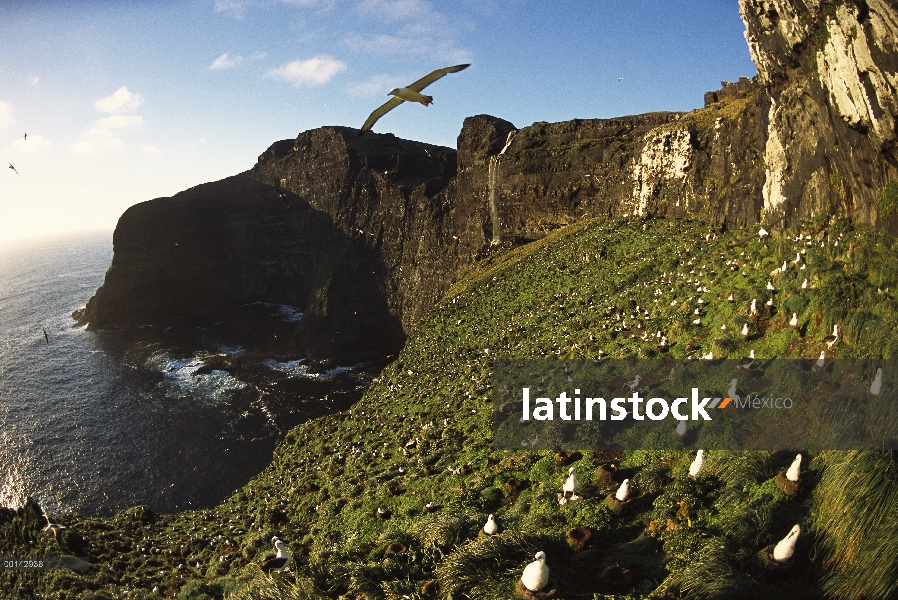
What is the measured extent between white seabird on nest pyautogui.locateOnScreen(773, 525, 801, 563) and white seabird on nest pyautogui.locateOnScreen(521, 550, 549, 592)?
3.31 m

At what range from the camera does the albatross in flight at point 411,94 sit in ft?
33.0

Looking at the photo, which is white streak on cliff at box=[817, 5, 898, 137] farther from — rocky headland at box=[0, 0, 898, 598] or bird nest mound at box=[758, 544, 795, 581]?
bird nest mound at box=[758, 544, 795, 581]

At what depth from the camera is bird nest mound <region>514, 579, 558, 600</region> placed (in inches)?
261

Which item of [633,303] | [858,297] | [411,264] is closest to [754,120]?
[633,303]

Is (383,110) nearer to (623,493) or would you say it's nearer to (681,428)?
(623,493)

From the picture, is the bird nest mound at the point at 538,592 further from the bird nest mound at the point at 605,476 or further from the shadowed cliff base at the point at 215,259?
the shadowed cliff base at the point at 215,259

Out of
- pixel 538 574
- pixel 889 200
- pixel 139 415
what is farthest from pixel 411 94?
pixel 139 415

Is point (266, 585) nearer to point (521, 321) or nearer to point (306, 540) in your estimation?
point (306, 540)

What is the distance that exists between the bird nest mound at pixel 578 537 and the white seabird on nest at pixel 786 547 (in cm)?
287

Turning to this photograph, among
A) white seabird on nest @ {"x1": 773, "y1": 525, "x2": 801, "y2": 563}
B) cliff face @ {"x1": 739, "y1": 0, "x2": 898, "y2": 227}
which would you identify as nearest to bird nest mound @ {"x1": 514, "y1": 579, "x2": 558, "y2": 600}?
white seabird on nest @ {"x1": 773, "y1": 525, "x2": 801, "y2": 563}

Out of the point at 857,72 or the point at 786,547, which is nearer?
the point at 786,547

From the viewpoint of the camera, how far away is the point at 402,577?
8.55 metres

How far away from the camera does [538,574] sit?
6.57 m

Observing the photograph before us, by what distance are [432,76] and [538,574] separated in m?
10.0
